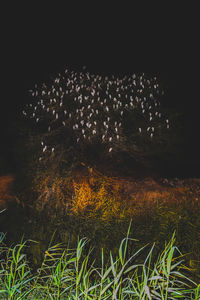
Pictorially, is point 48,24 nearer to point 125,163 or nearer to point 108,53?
point 108,53

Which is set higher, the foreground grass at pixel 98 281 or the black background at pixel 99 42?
the black background at pixel 99 42

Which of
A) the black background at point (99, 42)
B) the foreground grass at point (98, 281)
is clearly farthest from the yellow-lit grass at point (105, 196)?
the black background at point (99, 42)

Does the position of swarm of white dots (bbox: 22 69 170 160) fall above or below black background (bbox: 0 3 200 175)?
below

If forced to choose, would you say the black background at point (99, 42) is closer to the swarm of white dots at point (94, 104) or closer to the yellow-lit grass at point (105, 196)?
the swarm of white dots at point (94, 104)

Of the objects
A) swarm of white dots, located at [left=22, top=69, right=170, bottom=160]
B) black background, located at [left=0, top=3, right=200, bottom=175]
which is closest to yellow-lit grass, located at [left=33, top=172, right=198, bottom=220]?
swarm of white dots, located at [left=22, top=69, right=170, bottom=160]

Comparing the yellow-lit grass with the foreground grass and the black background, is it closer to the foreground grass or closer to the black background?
the foreground grass

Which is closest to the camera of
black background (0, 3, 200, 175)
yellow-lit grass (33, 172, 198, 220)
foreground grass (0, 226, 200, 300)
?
foreground grass (0, 226, 200, 300)

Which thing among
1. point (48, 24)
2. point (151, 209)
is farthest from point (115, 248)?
point (48, 24)

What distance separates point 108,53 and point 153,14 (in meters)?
1.83

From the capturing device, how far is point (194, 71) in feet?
24.2

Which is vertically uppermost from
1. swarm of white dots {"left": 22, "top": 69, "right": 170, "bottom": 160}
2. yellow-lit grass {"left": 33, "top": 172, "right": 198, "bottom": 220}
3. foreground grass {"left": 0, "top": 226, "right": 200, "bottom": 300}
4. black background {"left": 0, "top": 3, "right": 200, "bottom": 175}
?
black background {"left": 0, "top": 3, "right": 200, "bottom": 175}

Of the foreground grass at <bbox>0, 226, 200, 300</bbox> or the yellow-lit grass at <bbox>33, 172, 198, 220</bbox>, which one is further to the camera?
the yellow-lit grass at <bbox>33, 172, 198, 220</bbox>

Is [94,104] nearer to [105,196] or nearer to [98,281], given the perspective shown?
[105,196]

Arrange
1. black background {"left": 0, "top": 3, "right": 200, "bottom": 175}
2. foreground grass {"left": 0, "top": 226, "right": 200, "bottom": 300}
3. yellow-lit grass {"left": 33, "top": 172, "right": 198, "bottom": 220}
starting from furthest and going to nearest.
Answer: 1. black background {"left": 0, "top": 3, "right": 200, "bottom": 175}
2. yellow-lit grass {"left": 33, "top": 172, "right": 198, "bottom": 220}
3. foreground grass {"left": 0, "top": 226, "right": 200, "bottom": 300}
